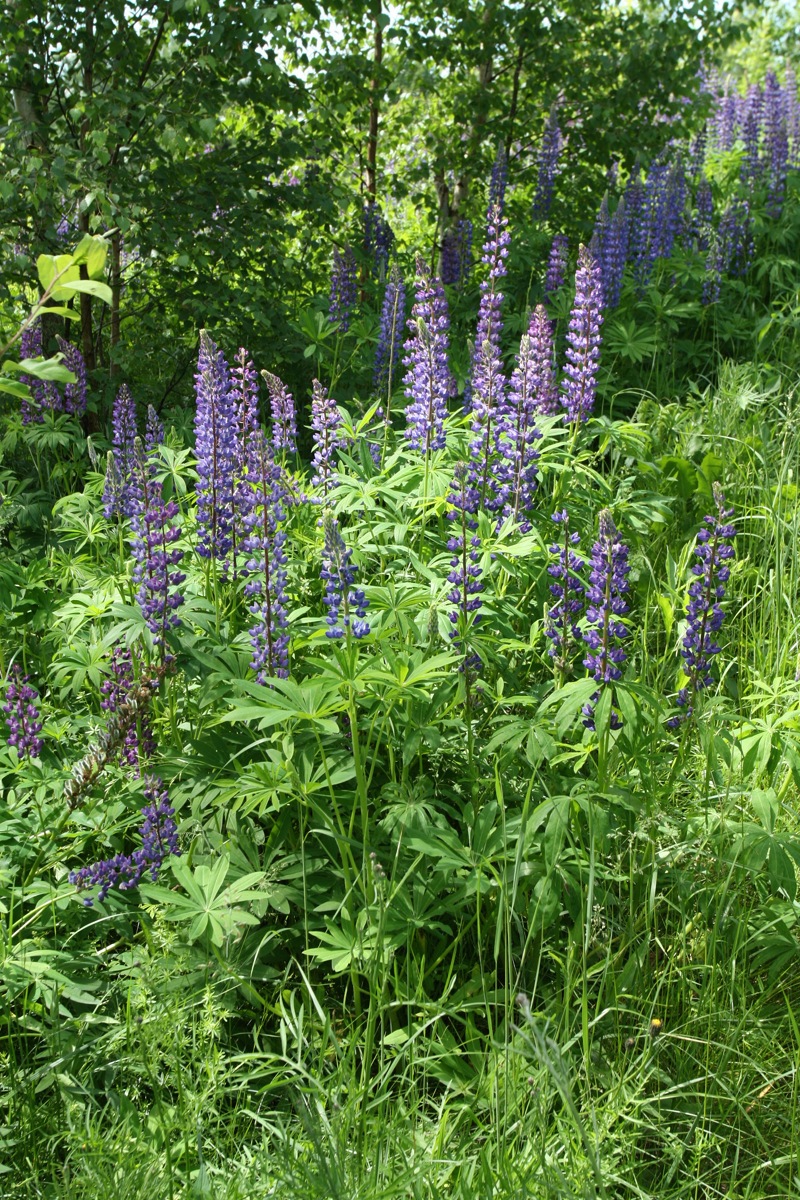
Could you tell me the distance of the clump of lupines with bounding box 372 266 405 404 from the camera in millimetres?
4332

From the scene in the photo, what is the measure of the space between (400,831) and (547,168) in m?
5.17

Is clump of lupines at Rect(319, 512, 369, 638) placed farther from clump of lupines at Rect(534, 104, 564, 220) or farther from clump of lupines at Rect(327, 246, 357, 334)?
clump of lupines at Rect(534, 104, 564, 220)

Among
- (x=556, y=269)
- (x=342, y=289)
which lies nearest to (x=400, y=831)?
(x=342, y=289)

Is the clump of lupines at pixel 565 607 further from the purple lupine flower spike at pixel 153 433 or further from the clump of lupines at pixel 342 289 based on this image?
the clump of lupines at pixel 342 289

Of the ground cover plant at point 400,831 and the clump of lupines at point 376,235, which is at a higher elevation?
the clump of lupines at point 376,235

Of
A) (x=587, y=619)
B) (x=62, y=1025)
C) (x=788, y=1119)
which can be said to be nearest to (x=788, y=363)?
(x=587, y=619)

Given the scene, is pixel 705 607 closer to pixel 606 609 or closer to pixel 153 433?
pixel 606 609

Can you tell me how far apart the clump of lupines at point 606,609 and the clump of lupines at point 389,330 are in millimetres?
1959

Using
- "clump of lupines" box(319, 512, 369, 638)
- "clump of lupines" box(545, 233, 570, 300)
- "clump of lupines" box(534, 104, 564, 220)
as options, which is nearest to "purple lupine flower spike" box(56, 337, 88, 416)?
"clump of lupines" box(545, 233, 570, 300)

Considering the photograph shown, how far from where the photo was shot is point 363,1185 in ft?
5.94

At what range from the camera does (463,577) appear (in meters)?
2.67

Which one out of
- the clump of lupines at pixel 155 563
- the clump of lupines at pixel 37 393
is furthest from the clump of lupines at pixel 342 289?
the clump of lupines at pixel 155 563

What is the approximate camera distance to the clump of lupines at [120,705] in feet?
8.89

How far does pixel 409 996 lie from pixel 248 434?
199 cm
